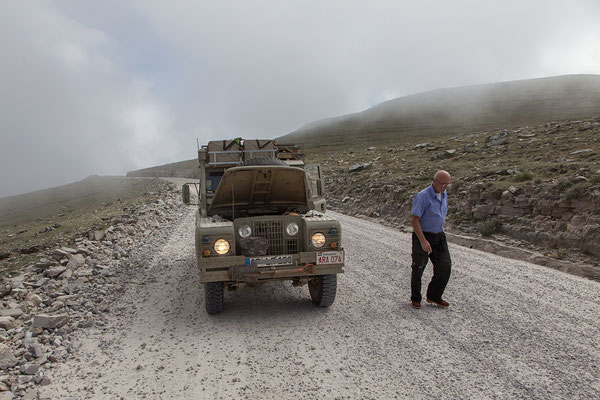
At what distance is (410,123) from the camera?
311ft

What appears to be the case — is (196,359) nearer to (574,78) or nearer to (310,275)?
(310,275)

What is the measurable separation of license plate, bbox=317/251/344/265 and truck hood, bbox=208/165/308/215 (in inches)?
53.2

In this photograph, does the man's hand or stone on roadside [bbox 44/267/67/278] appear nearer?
the man's hand

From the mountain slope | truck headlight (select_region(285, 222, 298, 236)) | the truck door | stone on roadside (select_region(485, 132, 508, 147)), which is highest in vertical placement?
the mountain slope

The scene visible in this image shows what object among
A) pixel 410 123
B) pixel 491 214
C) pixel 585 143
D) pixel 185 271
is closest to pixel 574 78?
pixel 410 123

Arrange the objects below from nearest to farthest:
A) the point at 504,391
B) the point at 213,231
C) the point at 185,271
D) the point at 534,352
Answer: the point at 504,391 → the point at 534,352 → the point at 213,231 → the point at 185,271

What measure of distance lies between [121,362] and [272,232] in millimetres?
A: 2440

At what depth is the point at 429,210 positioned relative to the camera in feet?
18.4

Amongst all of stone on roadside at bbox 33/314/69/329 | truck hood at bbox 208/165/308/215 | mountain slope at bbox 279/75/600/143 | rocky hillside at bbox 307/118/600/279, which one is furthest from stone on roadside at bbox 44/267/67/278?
mountain slope at bbox 279/75/600/143

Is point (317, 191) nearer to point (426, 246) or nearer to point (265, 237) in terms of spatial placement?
point (265, 237)

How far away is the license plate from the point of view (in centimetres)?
539

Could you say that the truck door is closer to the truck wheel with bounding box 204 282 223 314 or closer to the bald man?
the bald man

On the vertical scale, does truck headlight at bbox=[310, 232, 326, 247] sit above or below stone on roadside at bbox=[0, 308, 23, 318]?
above

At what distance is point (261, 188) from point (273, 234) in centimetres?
100
